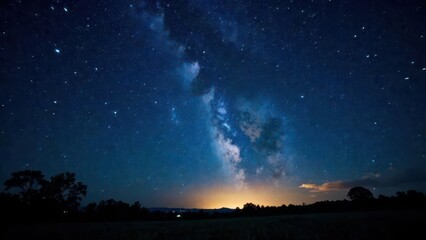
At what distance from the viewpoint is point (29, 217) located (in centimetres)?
3791

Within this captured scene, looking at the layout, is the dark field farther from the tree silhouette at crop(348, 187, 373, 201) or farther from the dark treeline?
the tree silhouette at crop(348, 187, 373, 201)

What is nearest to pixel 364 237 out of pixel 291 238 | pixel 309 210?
pixel 291 238

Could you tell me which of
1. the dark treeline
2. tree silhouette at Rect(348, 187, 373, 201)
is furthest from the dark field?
tree silhouette at Rect(348, 187, 373, 201)

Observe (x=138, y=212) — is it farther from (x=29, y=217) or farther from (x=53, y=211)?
(x=29, y=217)

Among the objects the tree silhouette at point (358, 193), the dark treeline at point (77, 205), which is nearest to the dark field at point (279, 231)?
the dark treeline at point (77, 205)

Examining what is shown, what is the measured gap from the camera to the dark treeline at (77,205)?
38.7 m

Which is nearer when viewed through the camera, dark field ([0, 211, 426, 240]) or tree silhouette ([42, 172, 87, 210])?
dark field ([0, 211, 426, 240])

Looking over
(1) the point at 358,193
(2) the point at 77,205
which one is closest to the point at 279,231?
(2) the point at 77,205

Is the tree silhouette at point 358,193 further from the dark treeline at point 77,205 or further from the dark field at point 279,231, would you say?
the dark field at point 279,231

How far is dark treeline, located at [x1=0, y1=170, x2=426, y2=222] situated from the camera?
38688 mm

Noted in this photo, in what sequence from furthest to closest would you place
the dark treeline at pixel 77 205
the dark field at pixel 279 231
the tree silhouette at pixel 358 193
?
the tree silhouette at pixel 358 193 < the dark treeline at pixel 77 205 < the dark field at pixel 279 231

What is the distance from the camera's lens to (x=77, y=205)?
45.2 meters

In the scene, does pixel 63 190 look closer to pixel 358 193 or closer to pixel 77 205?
pixel 77 205

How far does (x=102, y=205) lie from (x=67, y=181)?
1072 centimetres
